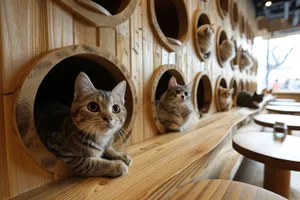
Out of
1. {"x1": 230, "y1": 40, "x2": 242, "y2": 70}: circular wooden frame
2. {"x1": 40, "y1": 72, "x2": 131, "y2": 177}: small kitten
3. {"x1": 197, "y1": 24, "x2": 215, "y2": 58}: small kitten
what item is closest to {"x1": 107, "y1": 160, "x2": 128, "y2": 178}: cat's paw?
{"x1": 40, "y1": 72, "x2": 131, "y2": 177}: small kitten

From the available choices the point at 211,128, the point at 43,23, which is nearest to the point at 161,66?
the point at 211,128

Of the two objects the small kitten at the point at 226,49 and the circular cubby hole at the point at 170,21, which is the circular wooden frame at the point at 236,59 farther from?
the circular cubby hole at the point at 170,21

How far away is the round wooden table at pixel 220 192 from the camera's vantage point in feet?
2.11

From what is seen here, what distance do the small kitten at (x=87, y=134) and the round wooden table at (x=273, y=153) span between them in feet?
2.81

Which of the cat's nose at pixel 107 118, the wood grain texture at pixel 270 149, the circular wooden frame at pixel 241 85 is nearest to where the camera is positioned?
the cat's nose at pixel 107 118

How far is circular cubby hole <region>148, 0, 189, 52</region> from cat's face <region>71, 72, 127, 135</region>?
29.6 inches

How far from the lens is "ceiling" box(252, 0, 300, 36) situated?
3.77 meters

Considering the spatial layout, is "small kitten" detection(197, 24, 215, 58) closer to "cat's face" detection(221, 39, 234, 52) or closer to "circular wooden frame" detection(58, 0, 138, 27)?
"cat's face" detection(221, 39, 234, 52)

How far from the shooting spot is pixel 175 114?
1.37 meters

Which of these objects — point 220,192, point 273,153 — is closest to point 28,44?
point 220,192

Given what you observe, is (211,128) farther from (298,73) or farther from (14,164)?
(298,73)

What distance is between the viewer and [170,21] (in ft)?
6.34

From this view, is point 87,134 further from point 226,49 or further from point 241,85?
point 241,85

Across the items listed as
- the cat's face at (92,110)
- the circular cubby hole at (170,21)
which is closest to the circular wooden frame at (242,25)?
the circular cubby hole at (170,21)
